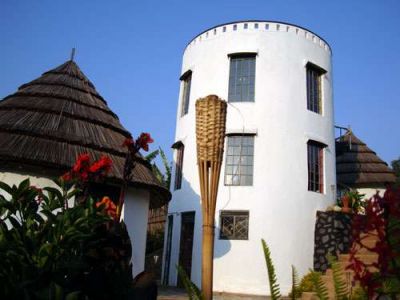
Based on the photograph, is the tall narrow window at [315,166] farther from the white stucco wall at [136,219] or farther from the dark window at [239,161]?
the white stucco wall at [136,219]

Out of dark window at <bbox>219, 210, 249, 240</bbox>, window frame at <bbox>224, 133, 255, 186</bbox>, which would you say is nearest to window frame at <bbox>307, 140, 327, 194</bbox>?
window frame at <bbox>224, 133, 255, 186</bbox>

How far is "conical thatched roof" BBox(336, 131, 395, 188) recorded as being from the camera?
21.3 m

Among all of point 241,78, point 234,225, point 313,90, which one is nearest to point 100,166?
point 234,225

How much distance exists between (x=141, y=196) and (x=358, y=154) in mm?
17650

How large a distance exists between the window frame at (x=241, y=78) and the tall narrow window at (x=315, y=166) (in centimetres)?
297

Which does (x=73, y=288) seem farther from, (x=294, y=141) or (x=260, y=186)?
(x=294, y=141)

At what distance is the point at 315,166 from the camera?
47.9 feet

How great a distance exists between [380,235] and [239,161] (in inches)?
501

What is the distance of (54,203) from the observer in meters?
2.80

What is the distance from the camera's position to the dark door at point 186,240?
14.3m

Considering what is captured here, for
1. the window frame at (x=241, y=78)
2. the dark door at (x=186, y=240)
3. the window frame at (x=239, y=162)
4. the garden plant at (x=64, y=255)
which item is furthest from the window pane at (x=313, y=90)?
the garden plant at (x=64, y=255)

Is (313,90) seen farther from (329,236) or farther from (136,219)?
(136,219)

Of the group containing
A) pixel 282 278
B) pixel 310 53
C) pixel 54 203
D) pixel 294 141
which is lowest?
pixel 282 278

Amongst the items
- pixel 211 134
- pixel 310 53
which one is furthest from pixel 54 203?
pixel 310 53
